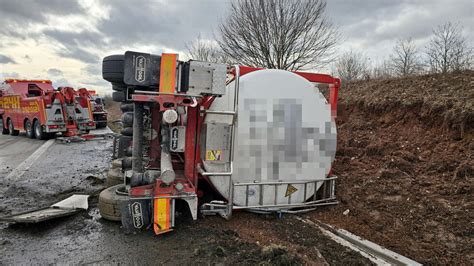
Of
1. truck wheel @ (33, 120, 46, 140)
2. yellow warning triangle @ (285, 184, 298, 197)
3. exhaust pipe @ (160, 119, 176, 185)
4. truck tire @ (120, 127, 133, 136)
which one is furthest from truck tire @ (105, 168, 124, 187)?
truck wheel @ (33, 120, 46, 140)

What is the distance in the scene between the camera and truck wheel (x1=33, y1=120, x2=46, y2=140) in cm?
1268

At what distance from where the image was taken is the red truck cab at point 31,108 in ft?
40.6

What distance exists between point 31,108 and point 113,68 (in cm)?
1190

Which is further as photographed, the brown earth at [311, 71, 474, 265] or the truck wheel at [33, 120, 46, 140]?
the truck wheel at [33, 120, 46, 140]

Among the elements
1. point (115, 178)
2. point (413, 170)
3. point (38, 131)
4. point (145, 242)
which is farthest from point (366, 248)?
point (38, 131)

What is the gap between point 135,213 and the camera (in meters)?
3.31

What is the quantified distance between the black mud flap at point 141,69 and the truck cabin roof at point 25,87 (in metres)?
13.4

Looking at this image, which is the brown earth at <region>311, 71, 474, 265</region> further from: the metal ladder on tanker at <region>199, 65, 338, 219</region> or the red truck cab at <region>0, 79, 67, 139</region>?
the red truck cab at <region>0, 79, 67, 139</region>

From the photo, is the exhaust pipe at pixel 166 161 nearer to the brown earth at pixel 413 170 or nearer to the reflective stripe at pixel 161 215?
the reflective stripe at pixel 161 215

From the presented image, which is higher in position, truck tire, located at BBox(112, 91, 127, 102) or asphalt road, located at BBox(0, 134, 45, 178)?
truck tire, located at BBox(112, 91, 127, 102)

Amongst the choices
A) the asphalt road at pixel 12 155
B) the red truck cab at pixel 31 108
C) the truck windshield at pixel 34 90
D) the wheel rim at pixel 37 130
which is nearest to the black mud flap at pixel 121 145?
the asphalt road at pixel 12 155

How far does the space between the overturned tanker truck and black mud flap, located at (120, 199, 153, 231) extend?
0.03 ft

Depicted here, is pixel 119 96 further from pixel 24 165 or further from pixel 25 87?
Answer: pixel 25 87

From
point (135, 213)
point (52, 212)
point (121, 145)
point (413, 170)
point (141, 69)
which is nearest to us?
point (141, 69)
